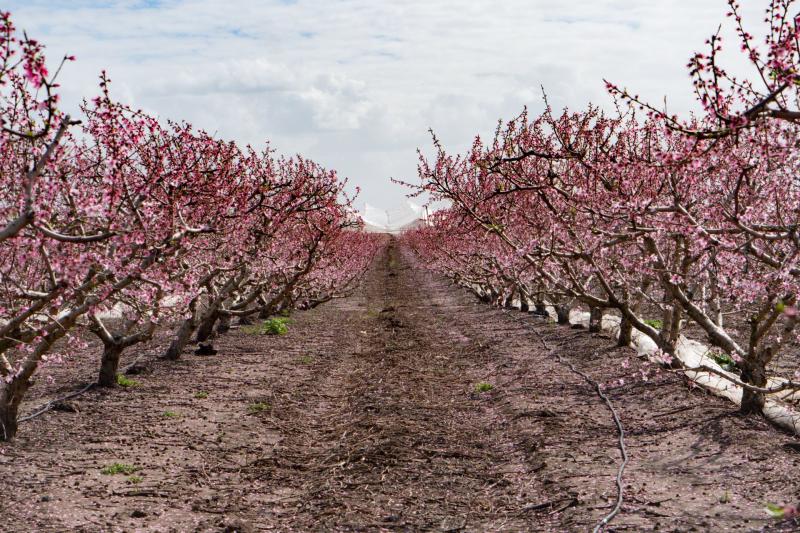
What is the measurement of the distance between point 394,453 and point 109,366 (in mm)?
6510

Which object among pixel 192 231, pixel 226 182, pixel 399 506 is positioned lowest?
pixel 399 506

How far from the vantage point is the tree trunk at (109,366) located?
1286 centimetres

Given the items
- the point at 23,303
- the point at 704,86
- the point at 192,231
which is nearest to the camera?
the point at 704,86

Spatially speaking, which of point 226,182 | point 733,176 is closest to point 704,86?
point 733,176

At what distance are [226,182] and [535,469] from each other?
590 centimetres

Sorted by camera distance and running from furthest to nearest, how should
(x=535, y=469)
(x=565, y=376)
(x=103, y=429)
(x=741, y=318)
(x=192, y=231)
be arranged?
1. (x=741, y=318)
2. (x=565, y=376)
3. (x=103, y=429)
4. (x=535, y=469)
5. (x=192, y=231)

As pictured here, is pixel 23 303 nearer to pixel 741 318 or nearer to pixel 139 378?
pixel 139 378

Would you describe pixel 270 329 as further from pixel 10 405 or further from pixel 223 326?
pixel 10 405

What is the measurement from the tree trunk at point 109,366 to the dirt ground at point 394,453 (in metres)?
0.50

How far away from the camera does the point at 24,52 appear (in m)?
4.72

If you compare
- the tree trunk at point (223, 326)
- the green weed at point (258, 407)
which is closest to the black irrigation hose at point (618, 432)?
the green weed at point (258, 407)

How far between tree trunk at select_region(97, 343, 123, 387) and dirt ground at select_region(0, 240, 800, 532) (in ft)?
1.63

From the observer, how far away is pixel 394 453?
30.1 feet

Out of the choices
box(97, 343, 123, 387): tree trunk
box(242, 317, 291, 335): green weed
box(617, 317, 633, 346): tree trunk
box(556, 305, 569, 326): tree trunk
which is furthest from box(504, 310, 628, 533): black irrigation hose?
box(97, 343, 123, 387): tree trunk
